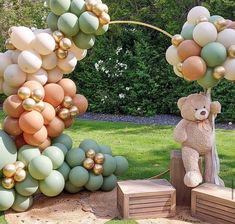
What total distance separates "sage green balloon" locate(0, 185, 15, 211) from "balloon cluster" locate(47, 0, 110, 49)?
54.7 inches

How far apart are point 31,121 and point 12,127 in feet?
0.92

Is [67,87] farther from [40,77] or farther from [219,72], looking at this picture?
[219,72]

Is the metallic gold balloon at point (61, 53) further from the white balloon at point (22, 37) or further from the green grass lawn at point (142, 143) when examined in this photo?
the green grass lawn at point (142, 143)

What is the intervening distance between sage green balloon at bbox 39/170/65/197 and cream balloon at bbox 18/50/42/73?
3.26ft

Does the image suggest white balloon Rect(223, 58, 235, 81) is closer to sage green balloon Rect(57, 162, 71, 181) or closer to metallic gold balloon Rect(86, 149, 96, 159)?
metallic gold balloon Rect(86, 149, 96, 159)

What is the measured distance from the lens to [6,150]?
13.7 feet

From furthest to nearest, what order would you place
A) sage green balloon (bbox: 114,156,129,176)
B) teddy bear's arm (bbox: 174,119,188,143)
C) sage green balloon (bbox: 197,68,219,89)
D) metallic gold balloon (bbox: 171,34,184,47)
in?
sage green balloon (bbox: 114,156,129,176)
teddy bear's arm (bbox: 174,119,188,143)
metallic gold balloon (bbox: 171,34,184,47)
sage green balloon (bbox: 197,68,219,89)

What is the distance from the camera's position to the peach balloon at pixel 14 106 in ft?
13.7

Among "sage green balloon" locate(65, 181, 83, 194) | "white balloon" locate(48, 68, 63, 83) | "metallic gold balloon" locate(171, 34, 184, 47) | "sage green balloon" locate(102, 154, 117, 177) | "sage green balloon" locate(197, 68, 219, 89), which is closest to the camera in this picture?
"sage green balloon" locate(197, 68, 219, 89)

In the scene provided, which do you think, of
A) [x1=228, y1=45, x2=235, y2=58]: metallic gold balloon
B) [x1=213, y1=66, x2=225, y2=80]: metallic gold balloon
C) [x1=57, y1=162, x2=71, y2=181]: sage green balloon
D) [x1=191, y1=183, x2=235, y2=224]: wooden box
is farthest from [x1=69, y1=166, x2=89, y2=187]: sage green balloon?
[x1=228, y1=45, x2=235, y2=58]: metallic gold balloon

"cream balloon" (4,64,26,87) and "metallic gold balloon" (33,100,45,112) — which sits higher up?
"cream balloon" (4,64,26,87)

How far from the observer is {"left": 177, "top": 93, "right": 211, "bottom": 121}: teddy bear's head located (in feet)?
13.5

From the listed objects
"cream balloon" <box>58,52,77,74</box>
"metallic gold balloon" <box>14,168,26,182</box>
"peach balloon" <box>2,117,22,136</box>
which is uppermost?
"cream balloon" <box>58,52,77,74</box>

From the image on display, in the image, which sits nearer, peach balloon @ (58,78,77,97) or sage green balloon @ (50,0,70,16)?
sage green balloon @ (50,0,70,16)
